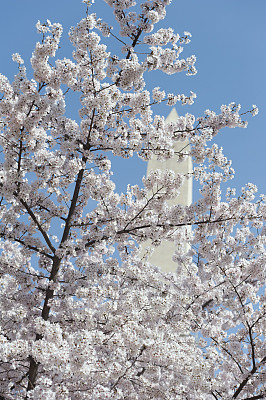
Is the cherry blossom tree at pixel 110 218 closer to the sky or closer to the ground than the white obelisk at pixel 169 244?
closer to the ground

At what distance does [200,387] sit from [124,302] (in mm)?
1504

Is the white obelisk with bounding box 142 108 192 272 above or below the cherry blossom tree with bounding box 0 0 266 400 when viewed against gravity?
above

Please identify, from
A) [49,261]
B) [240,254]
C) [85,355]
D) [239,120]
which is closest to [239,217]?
[239,120]

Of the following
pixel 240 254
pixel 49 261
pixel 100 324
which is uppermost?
pixel 240 254

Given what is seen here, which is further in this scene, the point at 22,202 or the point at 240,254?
the point at 240,254

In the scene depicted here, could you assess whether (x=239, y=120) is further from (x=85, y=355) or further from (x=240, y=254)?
(x=85, y=355)

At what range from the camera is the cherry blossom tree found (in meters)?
5.43

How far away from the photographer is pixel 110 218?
6.52m

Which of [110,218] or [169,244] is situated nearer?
[110,218]

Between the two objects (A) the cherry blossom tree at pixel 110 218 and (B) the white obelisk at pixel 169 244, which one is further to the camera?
(B) the white obelisk at pixel 169 244

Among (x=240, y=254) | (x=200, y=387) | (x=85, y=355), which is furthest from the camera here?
(x=240, y=254)

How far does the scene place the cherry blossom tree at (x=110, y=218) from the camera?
5426mm

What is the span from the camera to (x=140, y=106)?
6.43m

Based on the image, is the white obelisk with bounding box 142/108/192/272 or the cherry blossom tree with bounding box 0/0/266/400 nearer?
the cherry blossom tree with bounding box 0/0/266/400
